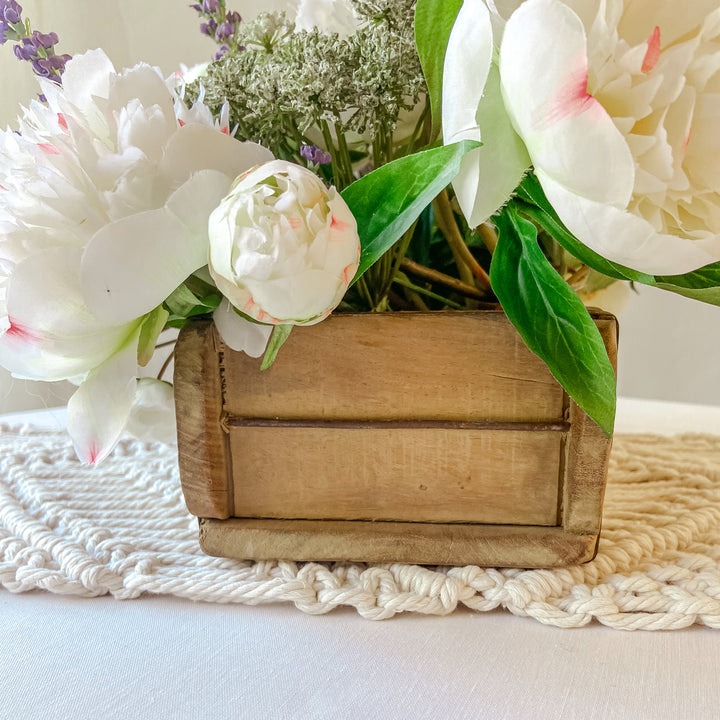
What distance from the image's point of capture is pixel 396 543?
1.51 feet

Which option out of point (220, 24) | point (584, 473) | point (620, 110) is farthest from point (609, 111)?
point (220, 24)

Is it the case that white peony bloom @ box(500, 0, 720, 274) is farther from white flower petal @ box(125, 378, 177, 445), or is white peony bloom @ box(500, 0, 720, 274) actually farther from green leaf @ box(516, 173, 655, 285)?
white flower petal @ box(125, 378, 177, 445)

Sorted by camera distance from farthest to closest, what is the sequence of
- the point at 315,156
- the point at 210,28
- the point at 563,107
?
the point at 210,28
the point at 315,156
the point at 563,107

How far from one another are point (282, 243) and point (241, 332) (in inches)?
3.5

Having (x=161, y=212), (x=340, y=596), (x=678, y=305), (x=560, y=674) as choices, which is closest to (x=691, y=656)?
(x=560, y=674)

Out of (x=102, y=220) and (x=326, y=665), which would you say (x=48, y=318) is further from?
(x=326, y=665)

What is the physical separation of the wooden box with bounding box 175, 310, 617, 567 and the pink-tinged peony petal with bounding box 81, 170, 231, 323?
3.0 inches

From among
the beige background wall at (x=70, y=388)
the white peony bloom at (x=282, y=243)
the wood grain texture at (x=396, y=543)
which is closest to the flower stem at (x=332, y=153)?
the white peony bloom at (x=282, y=243)

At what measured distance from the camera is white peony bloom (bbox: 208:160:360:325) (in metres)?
0.33

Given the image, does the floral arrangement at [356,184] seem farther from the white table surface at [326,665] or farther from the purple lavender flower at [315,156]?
the white table surface at [326,665]

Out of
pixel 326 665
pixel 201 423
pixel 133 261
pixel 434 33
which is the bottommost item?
pixel 326 665

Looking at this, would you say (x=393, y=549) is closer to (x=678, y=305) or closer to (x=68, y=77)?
(x=68, y=77)

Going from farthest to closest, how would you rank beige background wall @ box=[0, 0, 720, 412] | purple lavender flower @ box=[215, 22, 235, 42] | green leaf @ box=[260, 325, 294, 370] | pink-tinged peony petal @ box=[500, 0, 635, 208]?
beige background wall @ box=[0, 0, 720, 412] < purple lavender flower @ box=[215, 22, 235, 42] < green leaf @ box=[260, 325, 294, 370] < pink-tinged peony petal @ box=[500, 0, 635, 208]

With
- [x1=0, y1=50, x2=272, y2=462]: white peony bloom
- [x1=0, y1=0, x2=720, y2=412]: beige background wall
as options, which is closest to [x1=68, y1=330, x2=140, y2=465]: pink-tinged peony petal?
[x1=0, y1=50, x2=272, y2=462]: white peony bloom
